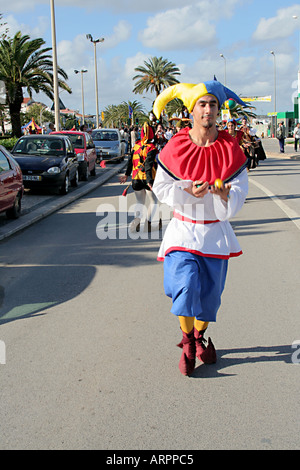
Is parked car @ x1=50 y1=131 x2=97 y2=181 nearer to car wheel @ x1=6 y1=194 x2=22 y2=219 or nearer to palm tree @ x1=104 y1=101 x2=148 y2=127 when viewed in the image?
car wheel @ x1=6 y1=194 x2=22 y2=219

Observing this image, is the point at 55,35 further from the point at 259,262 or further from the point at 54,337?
the point at 54,337

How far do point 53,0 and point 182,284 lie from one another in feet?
77.0

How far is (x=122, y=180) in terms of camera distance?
984 cm

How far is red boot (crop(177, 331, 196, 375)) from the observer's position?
4121mm

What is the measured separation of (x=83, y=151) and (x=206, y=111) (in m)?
17.3

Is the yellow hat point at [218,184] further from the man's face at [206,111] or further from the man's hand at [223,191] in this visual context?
the man's face at [206,111]

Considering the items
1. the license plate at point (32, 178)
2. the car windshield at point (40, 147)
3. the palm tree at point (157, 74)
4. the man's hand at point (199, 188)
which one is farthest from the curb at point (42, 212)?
the palm tree at point (157, 74)

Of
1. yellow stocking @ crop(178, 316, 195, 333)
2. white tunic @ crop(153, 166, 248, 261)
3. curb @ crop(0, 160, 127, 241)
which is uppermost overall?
white tunic @ crop(153, 166, 248, 261)

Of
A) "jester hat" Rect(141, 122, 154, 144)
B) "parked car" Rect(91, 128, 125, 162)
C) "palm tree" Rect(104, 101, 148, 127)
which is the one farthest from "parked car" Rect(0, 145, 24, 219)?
"palm tree" Rect(104, 101, 148, 127)

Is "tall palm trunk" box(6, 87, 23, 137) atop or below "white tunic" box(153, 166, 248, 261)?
atop

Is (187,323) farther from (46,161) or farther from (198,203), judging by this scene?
(46,161)

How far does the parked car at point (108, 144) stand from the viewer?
A: 96.5ft

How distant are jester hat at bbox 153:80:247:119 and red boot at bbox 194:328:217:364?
1.69 meters
